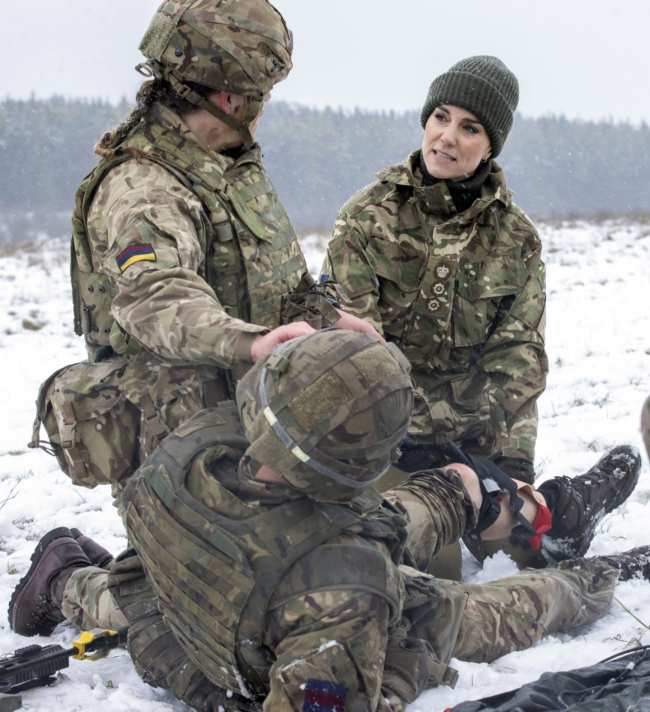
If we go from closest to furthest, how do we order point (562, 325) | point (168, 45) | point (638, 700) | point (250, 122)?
1. point (638, 700)
2. point (168, 45)
3. point (250, 122)
4. point (562, 325)

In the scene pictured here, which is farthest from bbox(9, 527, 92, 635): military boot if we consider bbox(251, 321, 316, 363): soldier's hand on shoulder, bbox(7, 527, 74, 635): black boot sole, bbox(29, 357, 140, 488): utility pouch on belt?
bbox(251, 321, 316, 363): soldier's hand on shoulder

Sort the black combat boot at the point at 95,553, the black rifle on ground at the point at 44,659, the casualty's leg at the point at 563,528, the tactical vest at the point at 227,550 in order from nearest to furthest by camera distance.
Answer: the tactical vest at the point at 227,550 < the black rifle on ground at the point at 44,659 < the black combat boot at the point at 95,553 < the casualty's leg at the point at 563,528


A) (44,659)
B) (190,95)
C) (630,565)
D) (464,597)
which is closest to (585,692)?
(464,597)

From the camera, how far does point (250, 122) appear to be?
3592 millimetres

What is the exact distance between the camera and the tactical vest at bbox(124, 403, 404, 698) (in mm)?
2617

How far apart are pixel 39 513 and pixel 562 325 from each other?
6.06 meters

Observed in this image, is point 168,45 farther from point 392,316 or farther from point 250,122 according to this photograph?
point 392,316

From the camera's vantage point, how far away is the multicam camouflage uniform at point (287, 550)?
2.53 meters

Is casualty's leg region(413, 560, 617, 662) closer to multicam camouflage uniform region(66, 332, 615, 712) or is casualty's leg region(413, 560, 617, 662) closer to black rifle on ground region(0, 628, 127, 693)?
multicam camouflage uniform region(66, 332, 615, 712)

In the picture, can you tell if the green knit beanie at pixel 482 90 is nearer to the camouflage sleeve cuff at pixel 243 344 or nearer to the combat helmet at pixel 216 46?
the combat helmet at pixel 216 46

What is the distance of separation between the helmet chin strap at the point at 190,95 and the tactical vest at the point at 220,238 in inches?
4.5

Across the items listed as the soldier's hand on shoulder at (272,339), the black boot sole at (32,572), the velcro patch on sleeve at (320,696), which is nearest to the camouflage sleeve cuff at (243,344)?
the soldier's hand on shoulder at (272,339)

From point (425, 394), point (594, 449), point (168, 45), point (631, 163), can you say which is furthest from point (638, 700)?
point (631, 163)

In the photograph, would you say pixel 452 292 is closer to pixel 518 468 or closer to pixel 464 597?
pixel 518 468
